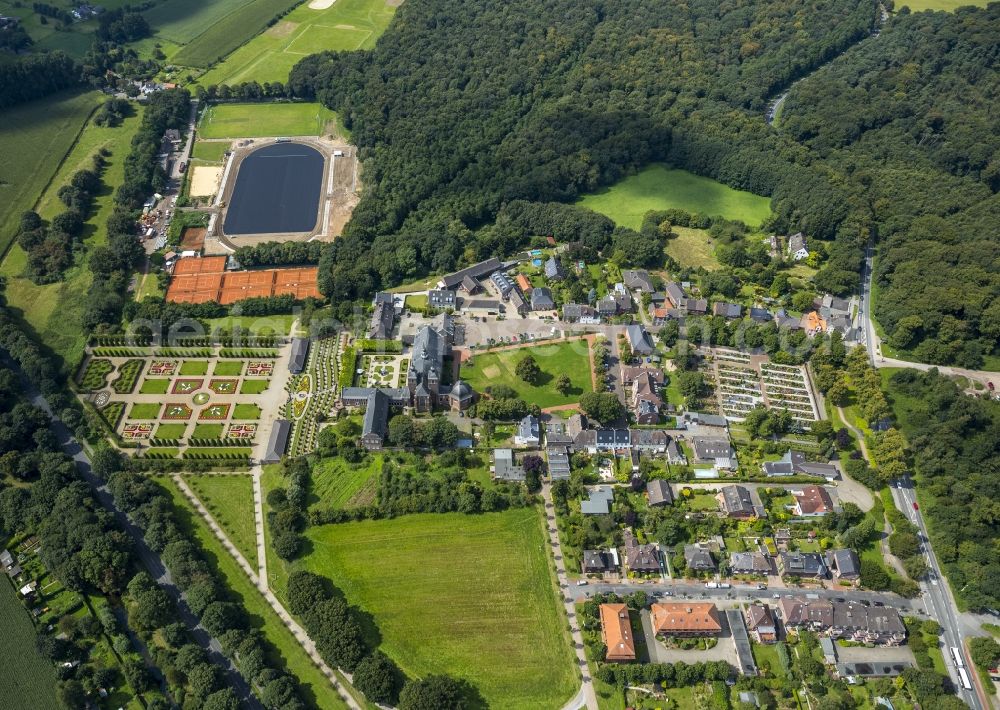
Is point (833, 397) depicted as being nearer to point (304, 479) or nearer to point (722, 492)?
point (722, 492)

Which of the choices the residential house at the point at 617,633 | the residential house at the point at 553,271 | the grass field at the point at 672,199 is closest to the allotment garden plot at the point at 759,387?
the residential house at the point at 553,271

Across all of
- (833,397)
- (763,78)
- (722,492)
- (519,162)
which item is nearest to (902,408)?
(833,397)

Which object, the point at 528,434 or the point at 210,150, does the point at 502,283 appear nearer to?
the point at 528,434

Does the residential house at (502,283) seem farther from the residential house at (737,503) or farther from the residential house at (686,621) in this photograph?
the residential house at (686,621)

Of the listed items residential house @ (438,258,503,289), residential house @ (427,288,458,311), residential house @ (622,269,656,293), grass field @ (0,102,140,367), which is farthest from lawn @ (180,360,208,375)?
residential house @ (622,269,656,293)

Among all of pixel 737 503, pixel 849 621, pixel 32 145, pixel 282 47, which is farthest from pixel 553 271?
pixel 282 47

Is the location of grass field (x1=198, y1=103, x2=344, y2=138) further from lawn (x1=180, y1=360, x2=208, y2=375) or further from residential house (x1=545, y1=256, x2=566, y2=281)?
lawn (x1=180, y1=360, x2=208, y2=375)
